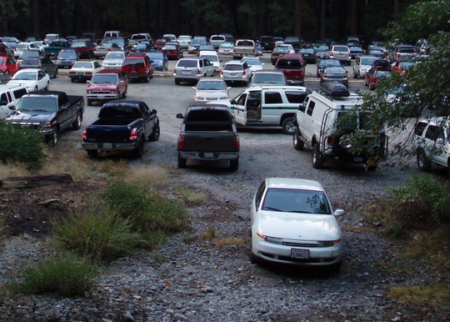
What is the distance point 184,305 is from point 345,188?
355 inches

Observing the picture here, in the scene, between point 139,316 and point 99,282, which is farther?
point 99,282

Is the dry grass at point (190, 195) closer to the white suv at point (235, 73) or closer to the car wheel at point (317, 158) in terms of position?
the car wheel at point (317, 158)

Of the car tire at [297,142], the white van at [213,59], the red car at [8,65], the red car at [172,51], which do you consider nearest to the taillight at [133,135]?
the car tire at [297,142]

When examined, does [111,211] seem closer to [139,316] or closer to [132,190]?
[132,190]

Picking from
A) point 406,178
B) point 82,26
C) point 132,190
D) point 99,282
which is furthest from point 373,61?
point 82,26

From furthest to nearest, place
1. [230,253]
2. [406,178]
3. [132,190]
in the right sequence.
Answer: [406,178] → [132,190] → [230,253]

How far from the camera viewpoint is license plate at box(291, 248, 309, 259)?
10.4m

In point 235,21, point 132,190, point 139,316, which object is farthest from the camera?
point 235,21

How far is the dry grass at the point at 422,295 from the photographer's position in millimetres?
9500

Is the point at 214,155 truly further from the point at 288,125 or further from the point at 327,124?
the point at 288,125

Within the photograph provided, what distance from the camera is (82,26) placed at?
85438mm

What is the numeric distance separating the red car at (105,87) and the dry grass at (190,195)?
15.1 metres

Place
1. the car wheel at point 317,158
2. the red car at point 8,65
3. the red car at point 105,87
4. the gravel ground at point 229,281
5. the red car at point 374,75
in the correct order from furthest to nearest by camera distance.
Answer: the red car at point 8,65
the red car at point 374,75
the red car at point 105,87
the car wheel at point 317,158
the gravel ground at point 229,281

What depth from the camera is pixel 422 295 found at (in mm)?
9766
